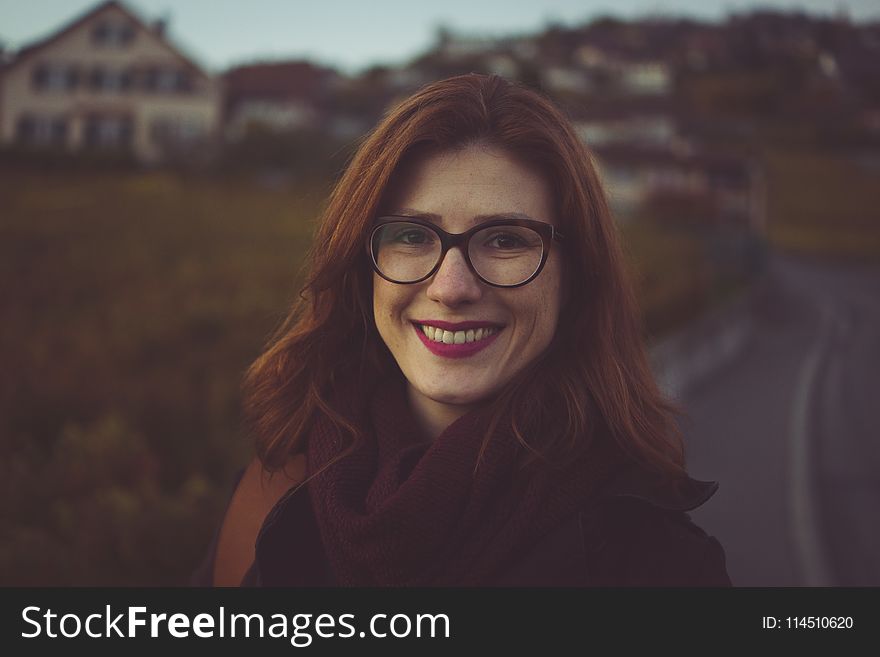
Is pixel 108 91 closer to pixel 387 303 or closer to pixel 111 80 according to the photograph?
pixel 111 80

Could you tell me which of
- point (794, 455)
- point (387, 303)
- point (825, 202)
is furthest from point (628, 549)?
point (825, 202)

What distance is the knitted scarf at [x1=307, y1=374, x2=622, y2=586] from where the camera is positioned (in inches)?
59.0

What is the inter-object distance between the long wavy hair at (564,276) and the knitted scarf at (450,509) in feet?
0.15

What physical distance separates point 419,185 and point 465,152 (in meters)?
0.12

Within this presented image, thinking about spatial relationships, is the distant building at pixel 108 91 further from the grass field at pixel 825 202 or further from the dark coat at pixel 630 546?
the grass field at pixel 825 202

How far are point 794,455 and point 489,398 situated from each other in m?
10.6

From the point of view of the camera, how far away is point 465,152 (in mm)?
1582

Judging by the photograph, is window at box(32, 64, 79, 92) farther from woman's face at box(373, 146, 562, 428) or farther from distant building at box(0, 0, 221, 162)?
woman's face at box(373, 146, 562, 428)

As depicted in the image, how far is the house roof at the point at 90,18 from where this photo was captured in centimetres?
479

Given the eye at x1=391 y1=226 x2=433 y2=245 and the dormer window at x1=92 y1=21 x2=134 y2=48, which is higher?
the dormer window at x1=92 y1=21 x2=134 y2=48

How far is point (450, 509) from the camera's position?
Answer: 1520 millimetres

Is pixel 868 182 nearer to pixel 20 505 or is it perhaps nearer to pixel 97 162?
pixel 97 162

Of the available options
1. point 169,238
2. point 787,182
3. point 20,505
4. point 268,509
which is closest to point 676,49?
point 787,182

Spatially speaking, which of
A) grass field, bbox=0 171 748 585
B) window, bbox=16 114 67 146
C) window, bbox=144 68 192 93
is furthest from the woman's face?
window, bbox=144 68 192 93
